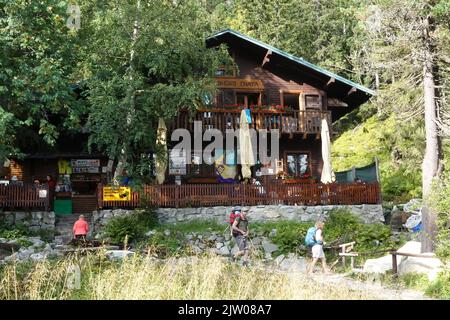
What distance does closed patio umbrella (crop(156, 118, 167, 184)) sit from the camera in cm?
1892

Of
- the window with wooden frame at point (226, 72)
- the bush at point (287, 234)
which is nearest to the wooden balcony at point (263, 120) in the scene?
the window with wooden frame at point (226, 72)

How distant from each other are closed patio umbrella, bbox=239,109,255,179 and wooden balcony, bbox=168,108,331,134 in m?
1.04

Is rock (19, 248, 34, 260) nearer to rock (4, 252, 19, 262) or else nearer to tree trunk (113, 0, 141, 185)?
rock (4, 252, 19, 262)

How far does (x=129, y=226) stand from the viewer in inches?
661

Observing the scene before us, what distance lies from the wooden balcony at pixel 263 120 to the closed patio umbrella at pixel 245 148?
1.04m

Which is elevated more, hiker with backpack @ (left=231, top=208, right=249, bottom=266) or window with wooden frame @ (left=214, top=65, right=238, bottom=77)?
window with wooden frame @ (left=214, top=65, right=238, bottom=77)

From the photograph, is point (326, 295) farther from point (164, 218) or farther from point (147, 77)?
point (147, 77)

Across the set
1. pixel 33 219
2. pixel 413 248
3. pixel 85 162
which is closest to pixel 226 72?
pixel 85 162

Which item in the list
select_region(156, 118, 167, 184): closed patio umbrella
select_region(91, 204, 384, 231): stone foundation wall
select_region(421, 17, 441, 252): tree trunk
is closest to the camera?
select_region(421, 17, 441, 252): tree trunk

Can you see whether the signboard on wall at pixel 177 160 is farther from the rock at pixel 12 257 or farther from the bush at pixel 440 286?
the bush at pixel 440 286

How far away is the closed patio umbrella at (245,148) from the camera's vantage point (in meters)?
20.2

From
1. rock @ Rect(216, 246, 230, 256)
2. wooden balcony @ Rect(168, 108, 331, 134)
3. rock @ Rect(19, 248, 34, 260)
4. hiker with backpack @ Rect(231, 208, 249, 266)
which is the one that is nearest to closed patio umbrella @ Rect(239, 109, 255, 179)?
wooden balcony @ Rect(168, 108, 331, 134)

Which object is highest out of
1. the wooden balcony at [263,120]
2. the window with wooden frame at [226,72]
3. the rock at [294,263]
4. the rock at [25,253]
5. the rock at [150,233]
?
the window with wooden frame at [226,72]

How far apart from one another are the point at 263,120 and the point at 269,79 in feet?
9.45
